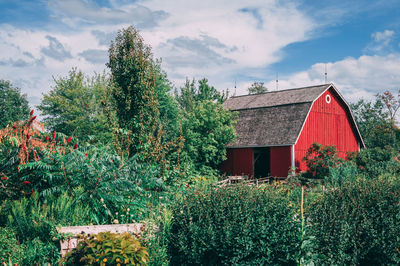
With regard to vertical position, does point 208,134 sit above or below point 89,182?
above

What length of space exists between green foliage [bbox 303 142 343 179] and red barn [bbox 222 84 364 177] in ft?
2.52

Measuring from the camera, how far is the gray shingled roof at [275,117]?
27.2 metres

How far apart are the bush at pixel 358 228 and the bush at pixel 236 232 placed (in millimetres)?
615

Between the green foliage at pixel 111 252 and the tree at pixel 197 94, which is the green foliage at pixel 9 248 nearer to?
the green foliage at pixel 111 252

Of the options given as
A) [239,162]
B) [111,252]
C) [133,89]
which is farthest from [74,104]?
[111,252]

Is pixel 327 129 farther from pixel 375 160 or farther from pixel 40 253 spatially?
pixel 40 253

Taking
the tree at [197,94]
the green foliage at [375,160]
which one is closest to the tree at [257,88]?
the tree at [197,94]

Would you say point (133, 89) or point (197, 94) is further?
point (197, 94)

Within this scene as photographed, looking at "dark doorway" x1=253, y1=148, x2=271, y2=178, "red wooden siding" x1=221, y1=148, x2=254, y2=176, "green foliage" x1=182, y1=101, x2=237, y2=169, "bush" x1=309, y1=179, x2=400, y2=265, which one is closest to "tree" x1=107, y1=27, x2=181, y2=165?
"bush" x1=309, y1=179, x2=400, y2=265

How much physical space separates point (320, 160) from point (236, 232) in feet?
66.5

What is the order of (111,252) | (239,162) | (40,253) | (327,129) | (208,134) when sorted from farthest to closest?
(239,162)
(327,129)
(208,134)
(40,253)
(111,252)

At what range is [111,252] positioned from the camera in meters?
6.64

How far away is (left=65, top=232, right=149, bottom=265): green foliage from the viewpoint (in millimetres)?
6512

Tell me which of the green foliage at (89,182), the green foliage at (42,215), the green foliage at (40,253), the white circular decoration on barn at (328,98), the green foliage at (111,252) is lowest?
the green foliage at (40,253)
